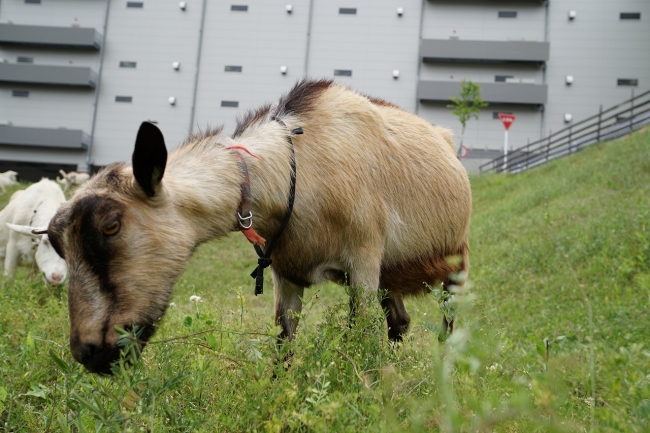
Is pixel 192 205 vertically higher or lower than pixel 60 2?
lower

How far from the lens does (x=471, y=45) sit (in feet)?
116

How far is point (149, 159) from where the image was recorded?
2.41 metres

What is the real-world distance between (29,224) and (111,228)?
6.49 meters

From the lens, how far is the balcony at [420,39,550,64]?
3462cm

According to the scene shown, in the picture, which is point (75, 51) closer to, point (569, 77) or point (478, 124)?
point (478, 124)

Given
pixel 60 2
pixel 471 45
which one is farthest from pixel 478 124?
pixel 60 2

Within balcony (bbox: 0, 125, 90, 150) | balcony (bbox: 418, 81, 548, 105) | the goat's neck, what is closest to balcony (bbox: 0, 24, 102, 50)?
balcony (bbox: 0, 125, 90, 150)

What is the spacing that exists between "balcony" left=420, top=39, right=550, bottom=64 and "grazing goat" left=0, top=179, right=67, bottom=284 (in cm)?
3133

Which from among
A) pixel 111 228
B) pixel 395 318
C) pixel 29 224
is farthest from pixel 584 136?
pixel 111 228

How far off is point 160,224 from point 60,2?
145 feet

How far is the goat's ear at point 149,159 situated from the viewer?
2336mm

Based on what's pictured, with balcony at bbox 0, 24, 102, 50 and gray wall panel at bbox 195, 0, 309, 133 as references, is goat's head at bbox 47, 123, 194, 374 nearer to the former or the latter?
gray wall panel at bbox 195, 0, 309, 133

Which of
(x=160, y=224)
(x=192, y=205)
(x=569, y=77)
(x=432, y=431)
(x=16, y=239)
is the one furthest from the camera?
(x=569, y=77)

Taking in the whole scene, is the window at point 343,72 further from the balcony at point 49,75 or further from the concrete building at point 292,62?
the balcony at point 49,75
